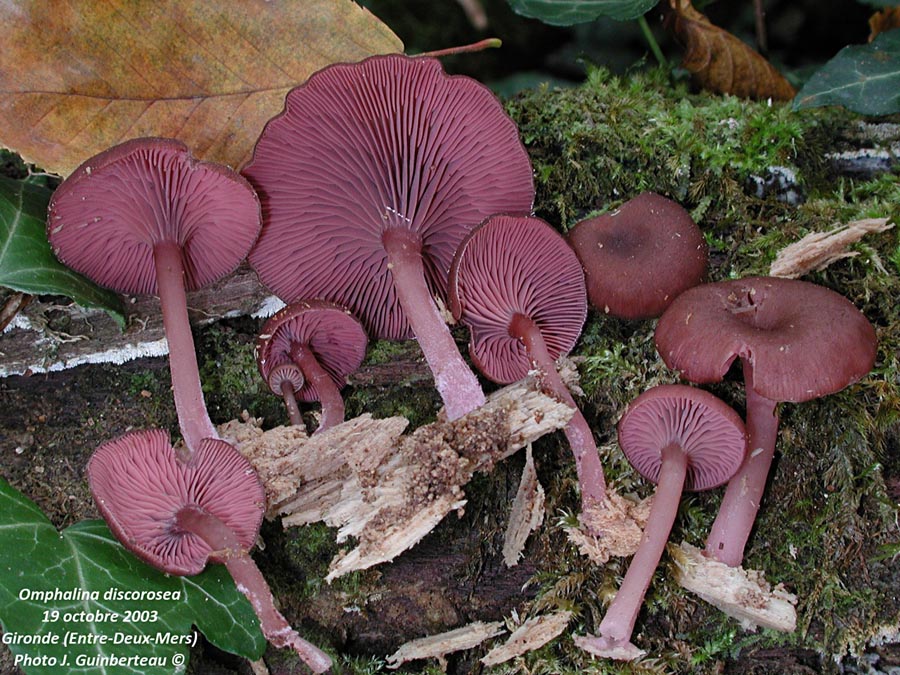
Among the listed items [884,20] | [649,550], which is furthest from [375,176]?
[884,20]

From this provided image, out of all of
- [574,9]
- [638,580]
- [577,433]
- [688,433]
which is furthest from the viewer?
[574,9]

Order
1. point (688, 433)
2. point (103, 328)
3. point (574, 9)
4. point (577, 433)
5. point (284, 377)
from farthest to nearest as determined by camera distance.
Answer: point (574, 9) → point (103, 328) → point (284, 377) → point (577, 433) → point (688, 433)

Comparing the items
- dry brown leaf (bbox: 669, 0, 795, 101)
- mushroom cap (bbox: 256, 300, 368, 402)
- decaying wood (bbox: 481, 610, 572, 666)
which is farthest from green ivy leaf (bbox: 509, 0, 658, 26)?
decaying wood (bbox: 481, 610, 572, 666)

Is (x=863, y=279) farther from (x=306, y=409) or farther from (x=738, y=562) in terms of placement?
(x=306, y=409)

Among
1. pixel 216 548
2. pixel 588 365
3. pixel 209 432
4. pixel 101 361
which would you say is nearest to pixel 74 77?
pixel 101 361

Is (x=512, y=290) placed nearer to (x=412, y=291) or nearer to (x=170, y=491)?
(x=412, y=291)

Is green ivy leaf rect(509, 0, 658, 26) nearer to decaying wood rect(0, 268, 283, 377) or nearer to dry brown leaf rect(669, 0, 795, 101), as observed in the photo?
dry brown leaf rect(669, 0, 795, 101)
